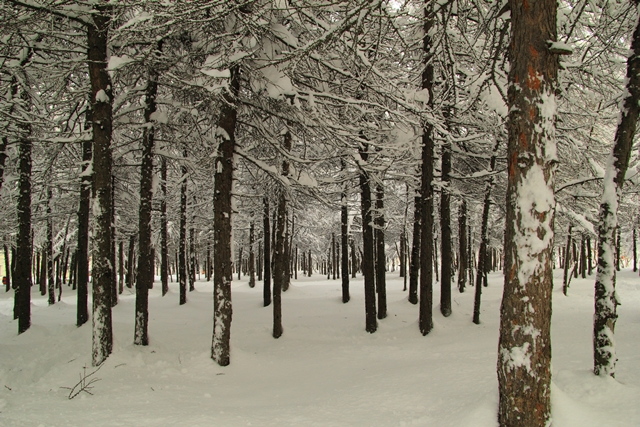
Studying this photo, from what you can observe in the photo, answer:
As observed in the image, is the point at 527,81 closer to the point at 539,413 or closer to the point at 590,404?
the point at 539,413

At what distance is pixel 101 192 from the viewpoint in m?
7.58

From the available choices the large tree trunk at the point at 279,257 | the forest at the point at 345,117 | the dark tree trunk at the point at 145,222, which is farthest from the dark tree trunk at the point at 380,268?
the dark tree trunk at the point at 145,222

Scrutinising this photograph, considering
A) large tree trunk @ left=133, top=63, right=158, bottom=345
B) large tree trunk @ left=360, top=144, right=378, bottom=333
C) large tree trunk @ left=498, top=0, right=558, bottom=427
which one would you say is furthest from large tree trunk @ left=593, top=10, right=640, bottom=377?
large tree trunk @ left=133, top=63, right=158, bottom=345

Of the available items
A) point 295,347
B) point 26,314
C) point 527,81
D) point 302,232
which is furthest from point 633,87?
A: point 302,232

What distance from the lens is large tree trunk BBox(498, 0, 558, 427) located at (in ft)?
11.5

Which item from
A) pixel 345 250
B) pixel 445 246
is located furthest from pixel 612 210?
pixel 345 250

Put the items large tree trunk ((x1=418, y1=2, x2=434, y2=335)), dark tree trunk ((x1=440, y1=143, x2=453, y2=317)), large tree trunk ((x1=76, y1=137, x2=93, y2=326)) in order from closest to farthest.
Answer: large tree trunk ((x1=418, y1=2, x2=434, y2=335))
large tree trunk ((x1=76, y1=137, x2=93, y2=326))
dark tree trunk ((x1=440, y1=143, x2=453, y2=317))

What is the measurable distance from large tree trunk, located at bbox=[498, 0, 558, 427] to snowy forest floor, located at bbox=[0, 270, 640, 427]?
0.59 meters

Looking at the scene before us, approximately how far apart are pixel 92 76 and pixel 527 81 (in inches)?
316

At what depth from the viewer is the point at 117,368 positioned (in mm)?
7266

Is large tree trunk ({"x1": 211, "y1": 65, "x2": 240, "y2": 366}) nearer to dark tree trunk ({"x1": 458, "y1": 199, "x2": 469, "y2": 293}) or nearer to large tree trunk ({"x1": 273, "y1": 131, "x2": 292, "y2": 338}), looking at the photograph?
large tree trunk ({"x1": 273, "y1": 131, "x2": 292, "y2": 338})

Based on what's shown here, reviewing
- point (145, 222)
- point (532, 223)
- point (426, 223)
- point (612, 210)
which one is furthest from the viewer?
point (426, 223)

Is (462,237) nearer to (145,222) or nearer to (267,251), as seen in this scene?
(267,251)

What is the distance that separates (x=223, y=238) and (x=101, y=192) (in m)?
2.58
